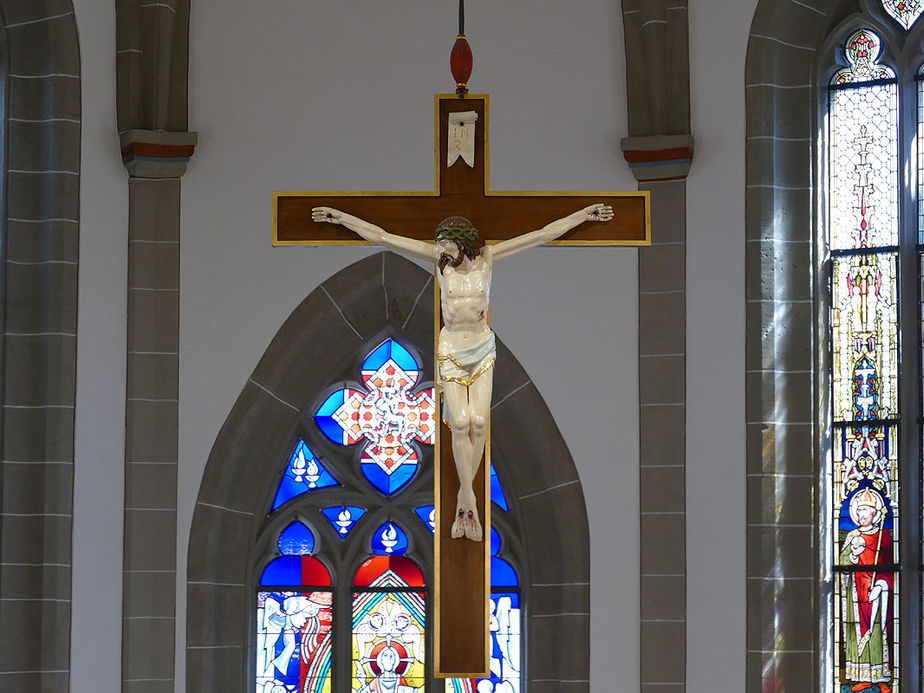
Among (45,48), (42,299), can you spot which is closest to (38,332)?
(42,299)

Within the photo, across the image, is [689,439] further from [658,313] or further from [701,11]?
[701,11]

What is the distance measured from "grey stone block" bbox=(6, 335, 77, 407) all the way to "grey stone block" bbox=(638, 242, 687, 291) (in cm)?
334

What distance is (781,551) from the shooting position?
10664mm

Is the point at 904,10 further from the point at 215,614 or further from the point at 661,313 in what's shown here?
the point at 215,614

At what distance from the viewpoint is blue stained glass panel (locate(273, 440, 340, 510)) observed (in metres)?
11.5

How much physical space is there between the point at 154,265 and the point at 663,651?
145 inches

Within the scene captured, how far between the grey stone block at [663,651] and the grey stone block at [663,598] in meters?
0.06

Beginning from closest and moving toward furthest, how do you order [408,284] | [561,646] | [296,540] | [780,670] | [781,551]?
[780,670], [781,551], [561,646], [408,284], [296,540]

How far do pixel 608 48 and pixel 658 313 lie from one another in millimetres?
1621

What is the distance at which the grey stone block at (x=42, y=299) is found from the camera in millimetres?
11023

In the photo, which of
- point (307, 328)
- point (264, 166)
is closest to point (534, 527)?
point (307, 328)

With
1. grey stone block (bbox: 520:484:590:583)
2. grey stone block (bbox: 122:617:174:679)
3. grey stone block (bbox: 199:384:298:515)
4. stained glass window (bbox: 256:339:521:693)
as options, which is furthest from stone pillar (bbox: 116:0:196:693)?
grey stone block (bbox: 520:484:590:583)

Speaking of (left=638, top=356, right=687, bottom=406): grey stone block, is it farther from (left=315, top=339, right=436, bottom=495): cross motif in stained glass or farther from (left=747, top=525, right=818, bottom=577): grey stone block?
(left=315, top=339, right=436, bottom=495): cross motif in stained glass

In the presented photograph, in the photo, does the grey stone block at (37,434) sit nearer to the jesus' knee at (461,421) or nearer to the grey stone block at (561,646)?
the grey stone block at (561,646)
